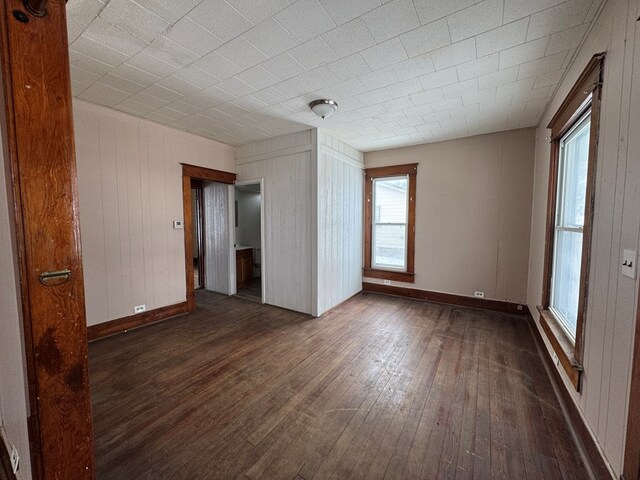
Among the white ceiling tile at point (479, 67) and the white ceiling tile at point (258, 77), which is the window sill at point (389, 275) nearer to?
the white ceiling tile at point (479, 67)

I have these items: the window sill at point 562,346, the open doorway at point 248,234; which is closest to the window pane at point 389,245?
the window sill at point 562,346

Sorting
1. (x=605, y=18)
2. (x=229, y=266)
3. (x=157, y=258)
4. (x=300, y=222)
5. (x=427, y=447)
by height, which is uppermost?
(x=605, y=18)

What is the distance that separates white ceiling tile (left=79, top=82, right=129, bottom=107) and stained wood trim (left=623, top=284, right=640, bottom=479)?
4190 mm

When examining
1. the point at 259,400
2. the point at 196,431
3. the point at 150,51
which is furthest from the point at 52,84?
the point at 259,400

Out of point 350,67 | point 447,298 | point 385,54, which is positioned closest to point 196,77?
point 350,67

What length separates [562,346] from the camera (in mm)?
1953

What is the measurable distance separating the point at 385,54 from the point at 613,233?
1872 mm

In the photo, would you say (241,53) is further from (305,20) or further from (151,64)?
(151,64)

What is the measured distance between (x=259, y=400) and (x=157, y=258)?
2538mm

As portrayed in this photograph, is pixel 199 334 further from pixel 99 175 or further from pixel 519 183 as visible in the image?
pixel 519 183

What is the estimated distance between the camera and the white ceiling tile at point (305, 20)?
5.15ft

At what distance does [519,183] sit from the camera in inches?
143

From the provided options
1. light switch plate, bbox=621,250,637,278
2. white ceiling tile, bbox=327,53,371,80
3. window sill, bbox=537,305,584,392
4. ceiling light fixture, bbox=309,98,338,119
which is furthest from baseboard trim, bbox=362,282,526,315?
white ceiling tile, bbox=327,53,371,80

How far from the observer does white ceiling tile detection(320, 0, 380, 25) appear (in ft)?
5.02
